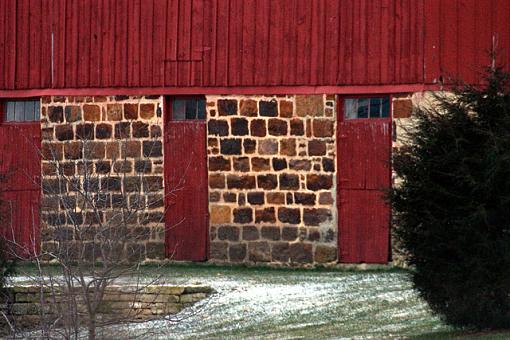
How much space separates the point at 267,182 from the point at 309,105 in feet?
4.88

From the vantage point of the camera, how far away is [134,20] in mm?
23641

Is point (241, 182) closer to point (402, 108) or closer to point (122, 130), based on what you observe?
point (122, 130)

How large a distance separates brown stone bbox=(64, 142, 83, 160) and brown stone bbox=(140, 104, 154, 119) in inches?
52.2

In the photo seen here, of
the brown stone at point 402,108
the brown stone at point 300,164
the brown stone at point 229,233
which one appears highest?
the brown stone at point 402,108

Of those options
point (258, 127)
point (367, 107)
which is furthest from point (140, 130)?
point (367, 107)

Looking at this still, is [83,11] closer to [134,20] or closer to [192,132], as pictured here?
[134,20]

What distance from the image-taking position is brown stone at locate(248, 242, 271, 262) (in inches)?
898

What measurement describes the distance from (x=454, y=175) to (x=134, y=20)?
34.8 ft

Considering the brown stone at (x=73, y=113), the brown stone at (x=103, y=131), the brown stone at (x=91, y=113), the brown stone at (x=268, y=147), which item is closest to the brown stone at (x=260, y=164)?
the brown stone at (x=268, y=147)

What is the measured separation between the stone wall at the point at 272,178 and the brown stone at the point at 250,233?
2 centimetres

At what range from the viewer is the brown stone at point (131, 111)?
23484mm

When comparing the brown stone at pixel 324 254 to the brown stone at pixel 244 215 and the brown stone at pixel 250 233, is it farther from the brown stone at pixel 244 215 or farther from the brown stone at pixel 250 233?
the brown stone at pixel 244 215

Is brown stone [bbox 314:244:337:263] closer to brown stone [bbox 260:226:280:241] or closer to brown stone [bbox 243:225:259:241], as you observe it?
brown stone [bbox 260:226:280:241]

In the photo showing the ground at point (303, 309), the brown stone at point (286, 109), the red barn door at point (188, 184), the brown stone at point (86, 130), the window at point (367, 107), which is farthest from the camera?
the brown stone at point (86, 130)
